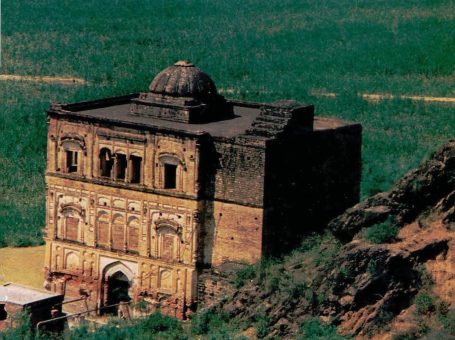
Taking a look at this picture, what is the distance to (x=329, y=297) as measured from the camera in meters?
35.9

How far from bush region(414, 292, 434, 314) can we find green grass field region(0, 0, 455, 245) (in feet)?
68.0

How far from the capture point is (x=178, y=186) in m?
42.5

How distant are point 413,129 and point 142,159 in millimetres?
29113

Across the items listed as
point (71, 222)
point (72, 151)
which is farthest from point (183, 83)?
point (71, 222)

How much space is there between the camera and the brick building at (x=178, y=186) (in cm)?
4200

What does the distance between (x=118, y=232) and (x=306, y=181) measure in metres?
5.91

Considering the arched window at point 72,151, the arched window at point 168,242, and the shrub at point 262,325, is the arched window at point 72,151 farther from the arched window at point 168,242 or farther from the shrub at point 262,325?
the shrub at point 262,325

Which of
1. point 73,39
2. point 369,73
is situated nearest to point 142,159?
point 369,73

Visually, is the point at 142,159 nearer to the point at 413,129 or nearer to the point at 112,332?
the point at 112,332

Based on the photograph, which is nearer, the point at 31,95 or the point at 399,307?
Result: the point at 399,307

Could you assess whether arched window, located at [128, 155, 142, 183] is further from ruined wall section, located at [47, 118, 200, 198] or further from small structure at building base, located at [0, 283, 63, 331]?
small structure at building base, located at [0, 283, 63, 331]

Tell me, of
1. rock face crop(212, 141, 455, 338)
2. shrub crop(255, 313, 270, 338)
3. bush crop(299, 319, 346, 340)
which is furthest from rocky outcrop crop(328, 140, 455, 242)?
shrub crop(255, 313, 270, 338)

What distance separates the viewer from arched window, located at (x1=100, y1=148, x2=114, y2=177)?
43750 mm

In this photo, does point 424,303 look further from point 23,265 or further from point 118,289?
point 23,265
